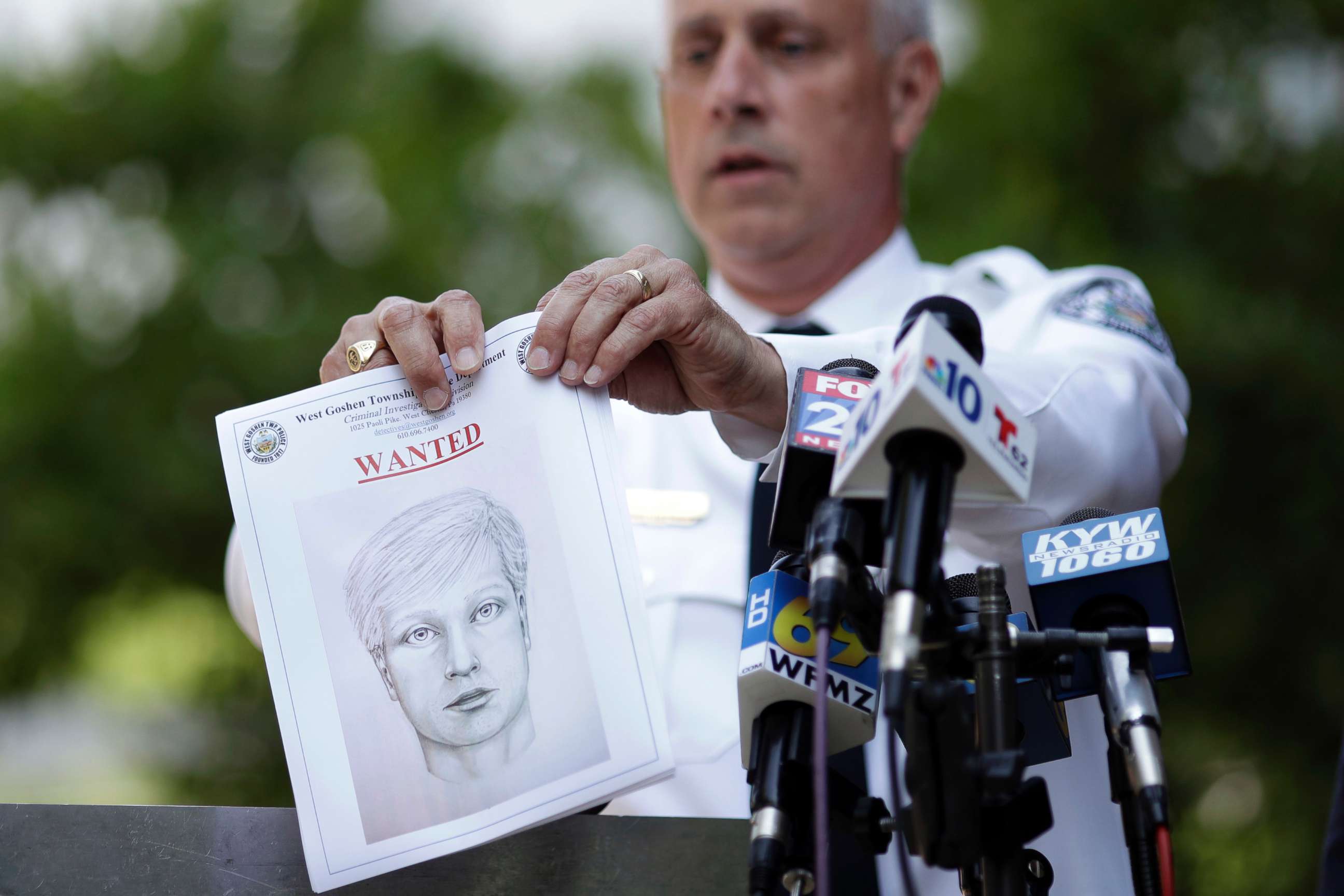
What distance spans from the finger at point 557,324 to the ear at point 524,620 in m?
0.21

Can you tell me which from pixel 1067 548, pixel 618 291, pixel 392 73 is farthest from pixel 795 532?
pixel 392 73

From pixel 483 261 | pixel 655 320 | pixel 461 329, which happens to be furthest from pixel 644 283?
pixel 483 261

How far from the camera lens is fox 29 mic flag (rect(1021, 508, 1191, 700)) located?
95cm

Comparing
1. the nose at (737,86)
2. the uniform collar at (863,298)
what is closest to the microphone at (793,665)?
the uniform collar at (863,298)

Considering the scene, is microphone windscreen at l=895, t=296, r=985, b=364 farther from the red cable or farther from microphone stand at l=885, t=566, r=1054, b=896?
the red cable

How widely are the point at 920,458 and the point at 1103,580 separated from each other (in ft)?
0.83

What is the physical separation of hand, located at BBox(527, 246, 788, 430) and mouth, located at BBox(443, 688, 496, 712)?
0.30 meters

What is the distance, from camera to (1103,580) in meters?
0.97

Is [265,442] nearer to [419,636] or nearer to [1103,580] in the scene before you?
[419,636]

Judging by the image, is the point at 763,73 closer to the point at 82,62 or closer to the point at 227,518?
the point at 227,518

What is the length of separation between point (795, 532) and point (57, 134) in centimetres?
649

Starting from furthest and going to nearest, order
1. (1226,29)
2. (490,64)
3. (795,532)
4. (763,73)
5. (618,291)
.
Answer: (490,64), (1226,29), (763,73), (618,291), (795,532)

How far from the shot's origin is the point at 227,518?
5.43 metres

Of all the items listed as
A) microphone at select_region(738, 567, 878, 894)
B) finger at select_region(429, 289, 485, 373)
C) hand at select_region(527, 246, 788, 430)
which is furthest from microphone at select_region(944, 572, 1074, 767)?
finger at select_region(429, 289, 485, 373)
